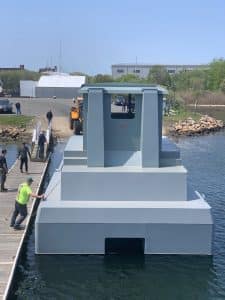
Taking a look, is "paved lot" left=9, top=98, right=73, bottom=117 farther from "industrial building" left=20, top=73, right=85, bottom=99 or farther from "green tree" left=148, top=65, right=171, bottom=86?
"green tree" left=148, top=65, right=171, bottom=86

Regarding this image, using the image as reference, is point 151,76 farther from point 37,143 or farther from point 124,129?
point 124,129

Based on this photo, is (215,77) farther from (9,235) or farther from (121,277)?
(121,277)

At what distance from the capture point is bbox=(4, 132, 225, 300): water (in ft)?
49.1

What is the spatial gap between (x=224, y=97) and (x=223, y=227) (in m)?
97.0

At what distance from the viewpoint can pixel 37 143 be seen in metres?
34.2

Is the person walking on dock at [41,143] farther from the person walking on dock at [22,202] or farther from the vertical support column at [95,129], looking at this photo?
the vertical support column at [95,129]

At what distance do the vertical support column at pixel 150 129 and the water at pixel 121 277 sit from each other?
3005 mm

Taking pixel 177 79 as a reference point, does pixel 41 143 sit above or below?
below

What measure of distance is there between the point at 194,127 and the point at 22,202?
40.6m

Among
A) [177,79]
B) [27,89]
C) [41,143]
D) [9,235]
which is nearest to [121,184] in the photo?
[9,235]

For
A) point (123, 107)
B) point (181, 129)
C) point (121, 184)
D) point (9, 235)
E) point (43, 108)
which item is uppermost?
point (123, 107)

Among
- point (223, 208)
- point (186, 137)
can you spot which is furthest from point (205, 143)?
point (223, 208)

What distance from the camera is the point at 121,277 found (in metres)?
16.0

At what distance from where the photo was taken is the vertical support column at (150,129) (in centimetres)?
1777
